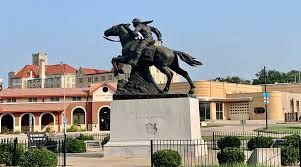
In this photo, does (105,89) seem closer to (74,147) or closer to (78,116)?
(78,116)

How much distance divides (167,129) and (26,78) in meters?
133

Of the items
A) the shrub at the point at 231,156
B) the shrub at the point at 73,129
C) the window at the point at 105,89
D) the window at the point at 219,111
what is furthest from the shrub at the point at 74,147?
the window at the point at 219,111

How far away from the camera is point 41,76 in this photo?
481 ft

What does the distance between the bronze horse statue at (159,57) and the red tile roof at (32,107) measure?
48.1m

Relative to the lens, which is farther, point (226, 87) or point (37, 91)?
point (226, 87)

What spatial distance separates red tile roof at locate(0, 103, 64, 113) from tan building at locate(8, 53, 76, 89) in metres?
71.0

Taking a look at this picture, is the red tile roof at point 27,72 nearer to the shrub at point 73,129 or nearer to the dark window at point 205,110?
the dark window at point 205,110

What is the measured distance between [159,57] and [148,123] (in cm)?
283

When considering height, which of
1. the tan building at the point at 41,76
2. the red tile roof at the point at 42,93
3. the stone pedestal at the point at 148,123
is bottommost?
the stone pedestal at the point at 148,123

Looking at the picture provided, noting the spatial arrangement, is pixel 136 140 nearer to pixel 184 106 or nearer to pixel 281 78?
pixel 184 106

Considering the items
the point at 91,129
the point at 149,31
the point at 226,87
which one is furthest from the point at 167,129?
the point at 226,87

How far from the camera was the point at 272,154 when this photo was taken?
56.7 feet

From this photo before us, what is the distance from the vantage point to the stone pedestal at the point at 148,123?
2016cm

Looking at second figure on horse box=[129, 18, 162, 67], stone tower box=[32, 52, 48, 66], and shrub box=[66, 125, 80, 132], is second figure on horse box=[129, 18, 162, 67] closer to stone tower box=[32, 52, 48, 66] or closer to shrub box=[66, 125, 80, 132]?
shrub box=[66, 125, 80, 132]
